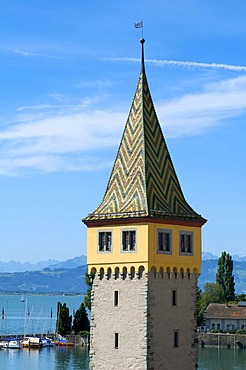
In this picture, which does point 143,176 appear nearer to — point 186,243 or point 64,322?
point 186,243

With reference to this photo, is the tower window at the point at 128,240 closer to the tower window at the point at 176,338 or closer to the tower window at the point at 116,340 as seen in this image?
the tower window at the point at 116,340

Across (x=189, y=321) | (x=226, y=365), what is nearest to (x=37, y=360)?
(x=226, y=365)

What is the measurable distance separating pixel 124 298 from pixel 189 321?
2.92m

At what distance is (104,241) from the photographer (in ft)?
123

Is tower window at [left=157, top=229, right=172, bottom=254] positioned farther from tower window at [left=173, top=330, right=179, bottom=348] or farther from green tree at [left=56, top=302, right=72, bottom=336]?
green tree at [left=56, top=302, right=72, bottom=336]

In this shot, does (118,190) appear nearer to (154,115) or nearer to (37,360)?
(154,115)

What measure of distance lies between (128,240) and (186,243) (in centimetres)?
249

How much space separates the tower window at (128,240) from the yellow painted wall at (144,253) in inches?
6.3

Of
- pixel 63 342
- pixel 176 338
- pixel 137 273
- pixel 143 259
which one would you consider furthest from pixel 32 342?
pixel 143 259

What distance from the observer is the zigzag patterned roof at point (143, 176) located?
37.0 m

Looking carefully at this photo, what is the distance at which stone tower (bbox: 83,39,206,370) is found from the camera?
3597 centimetres

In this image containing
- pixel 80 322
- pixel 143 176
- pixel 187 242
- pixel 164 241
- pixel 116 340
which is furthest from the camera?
pixel 80 322

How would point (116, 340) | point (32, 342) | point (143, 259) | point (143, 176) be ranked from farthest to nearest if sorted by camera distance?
1. point (32, 342)
2. point (143, 176)
3. point (116, 340)
4. point (143, 259)

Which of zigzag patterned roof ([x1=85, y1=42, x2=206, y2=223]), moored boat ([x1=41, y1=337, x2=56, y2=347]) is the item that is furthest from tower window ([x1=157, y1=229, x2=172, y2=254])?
moored boat ([x1=41, y1=337, x2=56, y2=347])
